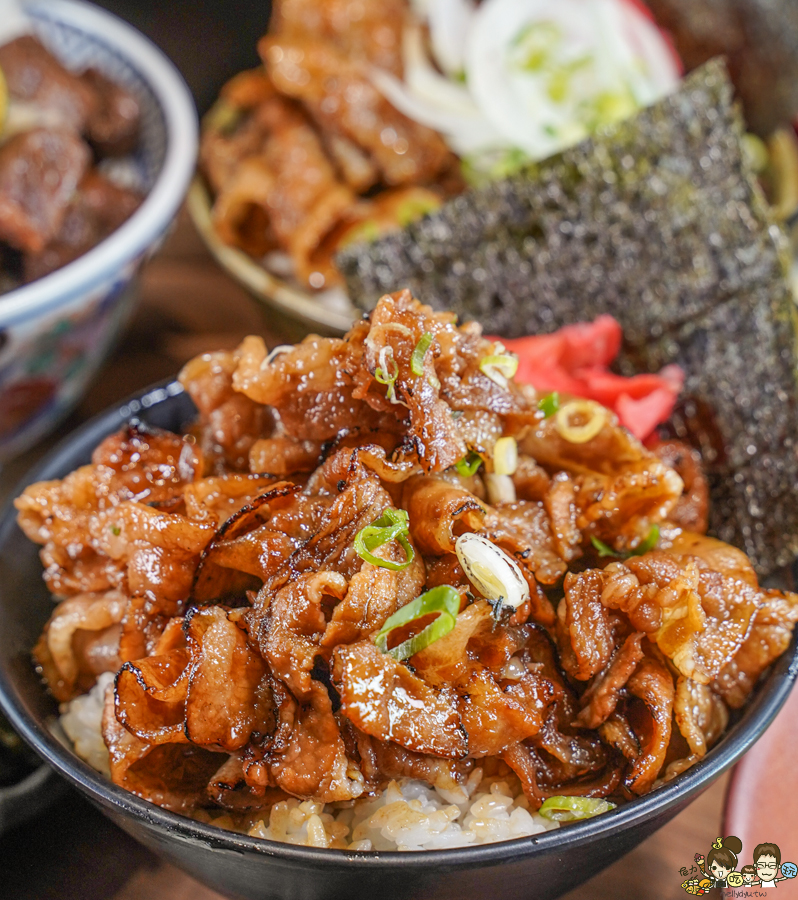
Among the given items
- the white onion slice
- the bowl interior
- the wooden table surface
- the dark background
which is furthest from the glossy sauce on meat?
the dark background

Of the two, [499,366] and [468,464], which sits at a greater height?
[499,366]

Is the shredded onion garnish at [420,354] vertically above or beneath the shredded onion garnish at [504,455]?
above

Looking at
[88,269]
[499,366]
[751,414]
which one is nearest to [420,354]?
[499,366]

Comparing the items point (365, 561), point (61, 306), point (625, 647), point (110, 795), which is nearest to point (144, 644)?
point (110, 795)

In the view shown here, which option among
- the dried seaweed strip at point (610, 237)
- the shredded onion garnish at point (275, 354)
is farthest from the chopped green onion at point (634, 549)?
the dried seaweed strip at point (610, 237)

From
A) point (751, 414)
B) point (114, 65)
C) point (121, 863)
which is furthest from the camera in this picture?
point (114, 65)

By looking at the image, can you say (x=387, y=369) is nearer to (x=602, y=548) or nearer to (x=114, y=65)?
(x=602, y=548)

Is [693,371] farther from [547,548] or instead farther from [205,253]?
[205,253]

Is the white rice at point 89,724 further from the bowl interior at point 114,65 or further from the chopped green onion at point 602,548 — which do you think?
the bowl interior at point 114,65
